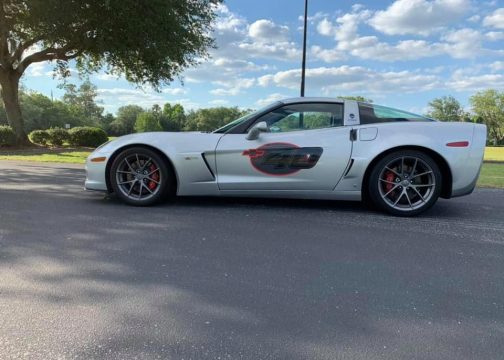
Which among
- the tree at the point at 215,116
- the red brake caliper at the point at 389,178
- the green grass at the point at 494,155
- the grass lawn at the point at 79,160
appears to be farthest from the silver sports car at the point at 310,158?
the green grass at the point at 494,155

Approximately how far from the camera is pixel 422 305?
2.51m

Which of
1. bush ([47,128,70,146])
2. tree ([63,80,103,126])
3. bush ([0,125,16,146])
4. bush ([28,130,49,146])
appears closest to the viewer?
bush ([0,125,16,146])

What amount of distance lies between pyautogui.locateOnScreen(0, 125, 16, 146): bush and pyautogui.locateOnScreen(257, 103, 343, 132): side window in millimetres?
19853

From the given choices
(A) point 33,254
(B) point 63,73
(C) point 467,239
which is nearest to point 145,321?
(A) point 33,254

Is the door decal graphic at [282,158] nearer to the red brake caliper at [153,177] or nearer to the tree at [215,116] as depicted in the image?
the red brake caliper at [153,177]

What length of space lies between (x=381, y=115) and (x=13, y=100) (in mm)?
21082

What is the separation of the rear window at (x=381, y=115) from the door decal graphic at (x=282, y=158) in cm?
69

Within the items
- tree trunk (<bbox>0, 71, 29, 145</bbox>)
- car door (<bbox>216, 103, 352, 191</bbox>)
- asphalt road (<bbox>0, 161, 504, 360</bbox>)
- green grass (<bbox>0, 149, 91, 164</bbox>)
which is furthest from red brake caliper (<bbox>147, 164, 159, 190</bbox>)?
tree trunk (<bbox>0, 71, 29, 145</bbox>)

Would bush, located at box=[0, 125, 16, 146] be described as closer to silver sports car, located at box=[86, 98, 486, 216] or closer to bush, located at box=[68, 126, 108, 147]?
bush, located at box=[68, 126, 108, 147]

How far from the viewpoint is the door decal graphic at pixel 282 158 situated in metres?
4.75

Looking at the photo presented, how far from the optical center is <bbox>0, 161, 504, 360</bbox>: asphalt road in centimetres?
204

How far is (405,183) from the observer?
4.74 meters

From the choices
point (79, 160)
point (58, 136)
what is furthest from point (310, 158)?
point (58, 136)

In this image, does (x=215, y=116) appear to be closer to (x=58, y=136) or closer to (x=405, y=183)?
(x=58, y=136)
